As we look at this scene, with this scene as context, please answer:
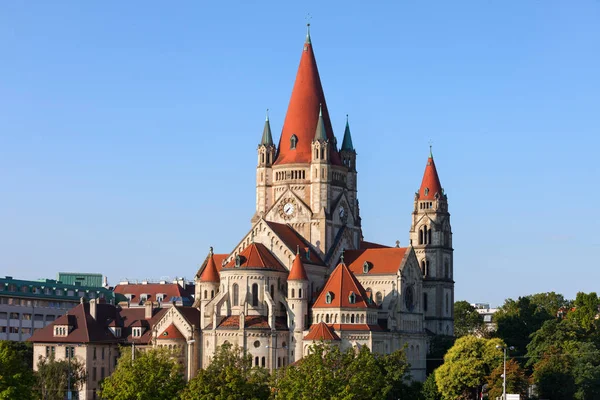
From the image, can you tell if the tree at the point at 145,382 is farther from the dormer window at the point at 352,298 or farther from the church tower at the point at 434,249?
the church tower at the point at 434,249

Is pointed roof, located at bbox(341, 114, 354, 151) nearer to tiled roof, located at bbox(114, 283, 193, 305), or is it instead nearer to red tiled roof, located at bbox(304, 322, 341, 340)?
red tiled roof, located at bbox(304, 322, 341, 340)

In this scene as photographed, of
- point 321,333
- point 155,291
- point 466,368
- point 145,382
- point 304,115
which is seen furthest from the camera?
point 155,291

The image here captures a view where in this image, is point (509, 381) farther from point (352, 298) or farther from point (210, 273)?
point (210, 273)

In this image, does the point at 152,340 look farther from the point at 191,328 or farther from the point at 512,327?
the point at 512,327

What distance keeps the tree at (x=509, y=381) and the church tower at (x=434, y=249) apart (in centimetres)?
2471

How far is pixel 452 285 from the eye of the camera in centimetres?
13888

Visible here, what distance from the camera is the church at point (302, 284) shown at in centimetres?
11638

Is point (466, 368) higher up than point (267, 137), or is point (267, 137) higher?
point (267, 137)

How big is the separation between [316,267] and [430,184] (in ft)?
77.0

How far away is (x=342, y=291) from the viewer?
115688 mm

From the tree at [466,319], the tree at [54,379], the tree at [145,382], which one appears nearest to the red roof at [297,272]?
the tree at [145,382]

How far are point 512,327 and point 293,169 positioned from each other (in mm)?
38136

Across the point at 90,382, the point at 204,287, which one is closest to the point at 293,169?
the point at 204,287

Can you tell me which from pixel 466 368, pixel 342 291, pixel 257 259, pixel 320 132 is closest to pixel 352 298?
pixel 342 291
